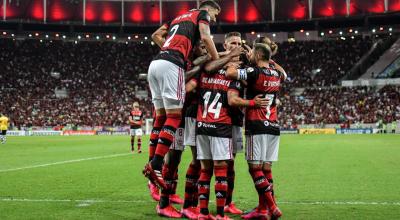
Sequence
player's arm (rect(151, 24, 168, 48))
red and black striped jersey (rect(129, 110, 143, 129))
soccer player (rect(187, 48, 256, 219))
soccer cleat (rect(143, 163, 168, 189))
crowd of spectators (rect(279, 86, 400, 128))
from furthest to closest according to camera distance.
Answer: crowd of spectators (rect(279, 86, 400, 128)) < red and black striped jersey (rect(129, 110, 143, 129)) < player's arm (rect(151, 24, 168, 48)) < soccer player (rect(187, 48, 256, 219)) < soccer cleat (rect(143, 163, 168, 189))

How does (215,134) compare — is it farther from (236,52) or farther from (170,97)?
(236,52)

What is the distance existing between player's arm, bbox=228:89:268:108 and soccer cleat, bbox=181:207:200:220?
1424 millimetres

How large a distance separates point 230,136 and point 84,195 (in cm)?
305

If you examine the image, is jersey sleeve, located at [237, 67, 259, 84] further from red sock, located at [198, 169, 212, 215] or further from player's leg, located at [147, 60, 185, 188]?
red sock, located at [198, 169, 212, 215]

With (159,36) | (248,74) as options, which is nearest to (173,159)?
(248,74)

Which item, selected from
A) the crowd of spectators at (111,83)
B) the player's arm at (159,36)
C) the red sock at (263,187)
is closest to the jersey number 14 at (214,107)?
the red sock at (263,187)

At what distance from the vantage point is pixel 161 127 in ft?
21.5

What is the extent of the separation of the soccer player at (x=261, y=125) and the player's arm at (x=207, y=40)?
299mm

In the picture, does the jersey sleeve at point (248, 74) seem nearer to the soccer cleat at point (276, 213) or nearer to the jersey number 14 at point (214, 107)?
the jersey number 14 at point (214, 107)

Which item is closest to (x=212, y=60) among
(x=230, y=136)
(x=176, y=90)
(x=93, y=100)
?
(x=176, y=90)

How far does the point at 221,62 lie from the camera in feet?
19.1

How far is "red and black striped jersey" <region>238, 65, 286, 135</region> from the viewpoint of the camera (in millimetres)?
5941

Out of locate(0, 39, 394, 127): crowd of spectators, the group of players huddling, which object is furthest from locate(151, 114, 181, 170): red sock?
locate(0, 39, 394, 127): crowd of spectators

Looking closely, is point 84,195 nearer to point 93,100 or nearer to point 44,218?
point 44,218
